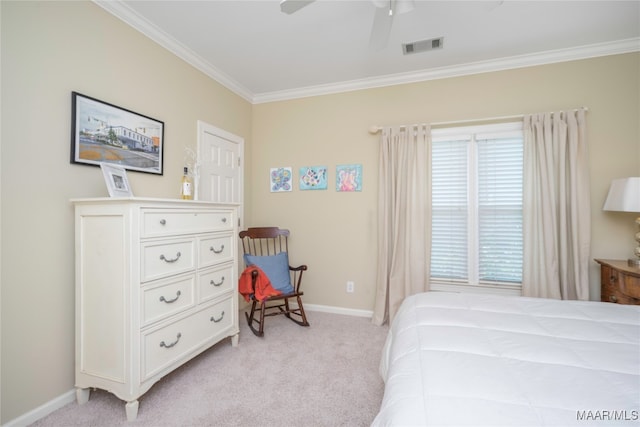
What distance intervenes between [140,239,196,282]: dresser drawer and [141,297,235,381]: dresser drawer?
1.13 ft

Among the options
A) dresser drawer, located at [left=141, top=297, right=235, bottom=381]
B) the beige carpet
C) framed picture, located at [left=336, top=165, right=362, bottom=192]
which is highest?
framed picture, located at [left=336, top=165, right=362, bottom=192]

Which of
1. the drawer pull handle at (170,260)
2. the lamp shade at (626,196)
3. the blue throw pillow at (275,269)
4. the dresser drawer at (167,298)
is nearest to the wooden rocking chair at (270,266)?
the blue throw pillow at (275,269)

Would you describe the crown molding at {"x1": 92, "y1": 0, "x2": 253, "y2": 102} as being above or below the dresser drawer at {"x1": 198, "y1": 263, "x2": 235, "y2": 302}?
above

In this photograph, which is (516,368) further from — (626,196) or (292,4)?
(626,196)

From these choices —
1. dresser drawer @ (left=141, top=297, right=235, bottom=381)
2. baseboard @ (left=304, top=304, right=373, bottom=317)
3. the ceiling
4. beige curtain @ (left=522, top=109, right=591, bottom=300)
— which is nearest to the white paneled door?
the ceiling

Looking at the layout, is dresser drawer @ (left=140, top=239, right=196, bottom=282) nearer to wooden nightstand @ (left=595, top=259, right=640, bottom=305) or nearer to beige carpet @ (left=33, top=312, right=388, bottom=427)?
beige carpet @ (left=33, top=312, right=388, bottom=427)

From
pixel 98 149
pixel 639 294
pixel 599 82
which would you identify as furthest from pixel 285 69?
pixel 639 294

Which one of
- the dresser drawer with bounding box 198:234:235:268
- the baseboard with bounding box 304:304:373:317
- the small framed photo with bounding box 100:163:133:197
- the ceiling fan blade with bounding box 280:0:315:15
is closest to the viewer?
the ceiling fan blade with bounding box 280:0:315:15

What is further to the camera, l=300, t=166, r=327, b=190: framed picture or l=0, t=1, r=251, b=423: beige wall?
l=300, t=166, r=327, b=190: framed picture

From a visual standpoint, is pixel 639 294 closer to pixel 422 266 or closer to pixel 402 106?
pixel 422 266

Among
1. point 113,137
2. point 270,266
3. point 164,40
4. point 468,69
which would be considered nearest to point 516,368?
point 270,266

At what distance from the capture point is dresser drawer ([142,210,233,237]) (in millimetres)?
1657

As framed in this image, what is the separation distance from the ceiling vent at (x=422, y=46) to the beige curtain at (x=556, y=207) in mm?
1092

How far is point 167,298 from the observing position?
70.1 inches
